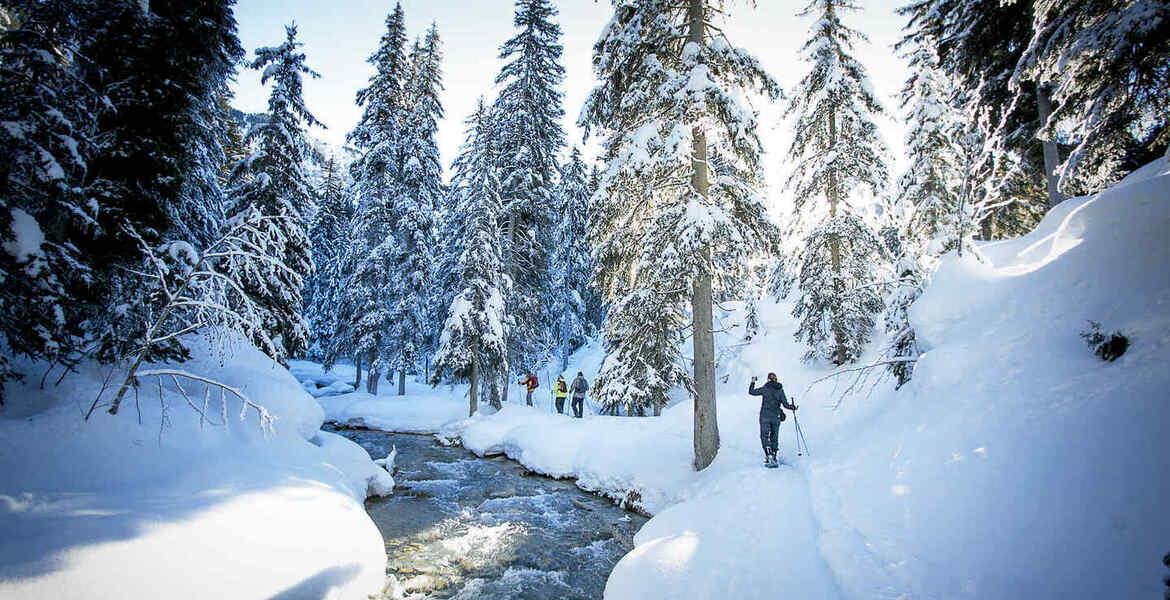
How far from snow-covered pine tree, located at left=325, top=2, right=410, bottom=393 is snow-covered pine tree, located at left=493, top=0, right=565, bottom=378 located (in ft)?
21.6

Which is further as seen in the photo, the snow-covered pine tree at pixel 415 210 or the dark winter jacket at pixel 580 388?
the snow-covered pine tree at pixel 415 210

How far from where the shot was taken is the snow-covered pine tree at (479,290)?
2034cm

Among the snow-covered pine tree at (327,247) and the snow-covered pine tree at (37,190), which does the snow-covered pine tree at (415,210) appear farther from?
the snow-covered pine tree at (37,190)

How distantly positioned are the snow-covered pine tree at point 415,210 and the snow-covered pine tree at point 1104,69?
24.3 m

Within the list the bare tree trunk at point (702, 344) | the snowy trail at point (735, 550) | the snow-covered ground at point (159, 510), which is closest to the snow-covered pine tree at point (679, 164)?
the bare tree trunk at point (702, 344)

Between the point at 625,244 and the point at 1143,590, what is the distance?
358 inches

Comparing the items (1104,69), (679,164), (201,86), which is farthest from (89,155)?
(1104,69)

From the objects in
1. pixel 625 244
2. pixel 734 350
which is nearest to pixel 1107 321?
pixel 625 244

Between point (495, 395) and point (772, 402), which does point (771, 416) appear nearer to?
point (772, 402)

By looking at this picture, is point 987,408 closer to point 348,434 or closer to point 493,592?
point 493,592

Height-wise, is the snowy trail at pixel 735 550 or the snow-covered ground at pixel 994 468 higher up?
the snow-covered ground at pixel 994 468

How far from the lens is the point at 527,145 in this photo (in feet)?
71.7

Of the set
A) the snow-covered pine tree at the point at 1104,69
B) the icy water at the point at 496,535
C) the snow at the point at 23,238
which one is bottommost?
the icy water at the point at 496,535

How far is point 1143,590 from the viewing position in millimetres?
3100
